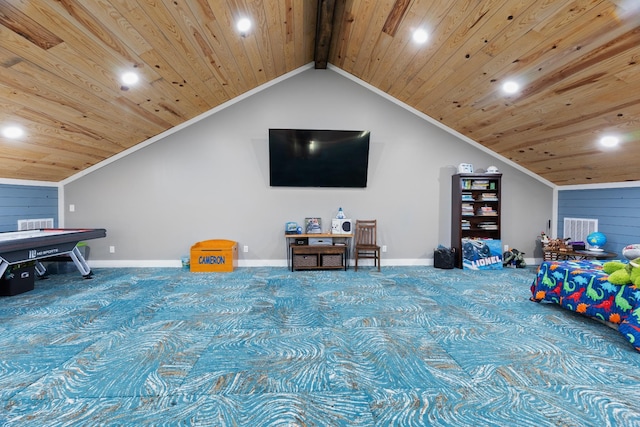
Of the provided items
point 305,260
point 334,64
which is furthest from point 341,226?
point 334,64

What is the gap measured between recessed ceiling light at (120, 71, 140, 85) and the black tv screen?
2.10 m

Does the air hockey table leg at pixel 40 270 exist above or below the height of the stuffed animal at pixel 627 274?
below

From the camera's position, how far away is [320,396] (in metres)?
1.73

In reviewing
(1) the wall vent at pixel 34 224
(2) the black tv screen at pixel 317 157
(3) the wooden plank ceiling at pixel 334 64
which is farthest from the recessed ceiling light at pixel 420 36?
(1) the wall vent at pixel 34 224

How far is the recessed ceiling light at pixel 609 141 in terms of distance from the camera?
3.55 m

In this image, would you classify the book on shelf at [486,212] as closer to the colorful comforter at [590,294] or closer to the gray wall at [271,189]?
the gray wall at [271,189]

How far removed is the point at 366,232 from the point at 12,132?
486cm

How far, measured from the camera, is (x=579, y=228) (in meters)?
5.04

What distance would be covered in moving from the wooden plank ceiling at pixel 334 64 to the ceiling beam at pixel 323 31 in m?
0.02

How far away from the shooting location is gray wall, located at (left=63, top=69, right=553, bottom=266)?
5.10 m

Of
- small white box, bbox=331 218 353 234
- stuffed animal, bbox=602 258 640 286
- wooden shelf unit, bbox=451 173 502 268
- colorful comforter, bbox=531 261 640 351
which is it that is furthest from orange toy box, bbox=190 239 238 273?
stuffed animal, bbox=602 258 640 286

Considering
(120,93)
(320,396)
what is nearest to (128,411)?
(320,396)

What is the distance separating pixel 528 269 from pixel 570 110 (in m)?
→ 2.81

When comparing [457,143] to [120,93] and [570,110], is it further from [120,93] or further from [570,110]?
[120,93]
